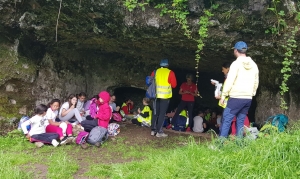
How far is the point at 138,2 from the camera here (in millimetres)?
6012

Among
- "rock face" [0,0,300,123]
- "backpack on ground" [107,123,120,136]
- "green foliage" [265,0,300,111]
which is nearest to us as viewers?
"green foliage" [265,0,300,111]

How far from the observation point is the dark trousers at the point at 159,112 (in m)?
6.93

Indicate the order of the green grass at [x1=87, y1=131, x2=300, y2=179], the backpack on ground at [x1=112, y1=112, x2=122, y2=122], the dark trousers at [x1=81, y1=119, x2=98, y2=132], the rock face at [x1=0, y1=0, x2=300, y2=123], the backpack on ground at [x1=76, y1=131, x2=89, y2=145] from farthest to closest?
the backpack on ground at [x1=112, y1=112, x2=122, y2=122], the dark trousers at [x1=81, y1=119, x2=98, y2=132], the backpack on ground at [x1=76, y1=131, x2=89, y2=145], the rock face at [x1=0, y1=0, x2=300, y2=123], the green grass at [x1=87, y1=131, x2=300, y2=179]

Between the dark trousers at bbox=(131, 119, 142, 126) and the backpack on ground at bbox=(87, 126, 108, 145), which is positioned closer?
the backpack on ground at bbox=(87, 126, 108, 145)

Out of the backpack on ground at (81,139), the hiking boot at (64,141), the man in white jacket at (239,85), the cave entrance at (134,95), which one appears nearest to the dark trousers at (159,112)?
the backpack on ground at (81,139)

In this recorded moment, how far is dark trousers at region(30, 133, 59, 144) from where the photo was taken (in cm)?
616

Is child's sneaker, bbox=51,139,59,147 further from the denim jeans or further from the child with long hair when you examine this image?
the denim jeans

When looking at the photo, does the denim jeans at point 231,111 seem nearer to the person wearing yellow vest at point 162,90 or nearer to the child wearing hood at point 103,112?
the person wearing yellow vest at point 162,90

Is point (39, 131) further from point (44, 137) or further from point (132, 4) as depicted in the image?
point (132, 4)

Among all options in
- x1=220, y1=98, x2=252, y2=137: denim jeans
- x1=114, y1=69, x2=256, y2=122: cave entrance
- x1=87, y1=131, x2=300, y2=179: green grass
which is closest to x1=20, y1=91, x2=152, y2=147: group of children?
x1=87, y1=131, x2=300, y2=179: green grass

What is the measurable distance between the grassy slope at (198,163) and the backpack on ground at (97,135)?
0.66 m

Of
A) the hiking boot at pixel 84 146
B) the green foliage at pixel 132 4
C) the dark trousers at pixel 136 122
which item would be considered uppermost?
the green foliage at pixel 132 4

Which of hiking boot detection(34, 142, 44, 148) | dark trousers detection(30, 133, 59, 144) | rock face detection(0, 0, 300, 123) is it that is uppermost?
rock face detection(0, 0, 300, 123)

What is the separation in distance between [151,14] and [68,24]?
2046 millimetres
